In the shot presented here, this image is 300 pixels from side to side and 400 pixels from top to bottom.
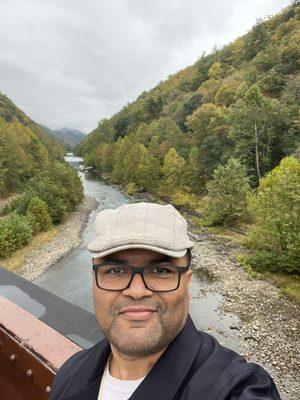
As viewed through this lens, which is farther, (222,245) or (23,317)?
(222,245)

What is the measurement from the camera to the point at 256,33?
69.0 meters

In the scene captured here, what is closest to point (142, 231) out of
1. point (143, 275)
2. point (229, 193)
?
point (143, 275)

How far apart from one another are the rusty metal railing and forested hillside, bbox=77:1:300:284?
17.0 metres

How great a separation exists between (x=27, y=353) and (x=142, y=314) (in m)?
1.06

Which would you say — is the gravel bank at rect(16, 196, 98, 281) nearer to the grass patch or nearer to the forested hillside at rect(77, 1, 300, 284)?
the grass patch

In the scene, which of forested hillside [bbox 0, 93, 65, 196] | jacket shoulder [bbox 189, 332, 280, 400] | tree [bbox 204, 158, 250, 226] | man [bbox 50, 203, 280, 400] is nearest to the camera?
jacket shoulder [bbox 189, 332, 280, 400]

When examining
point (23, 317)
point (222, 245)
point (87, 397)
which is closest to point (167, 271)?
Answer: point (87, 397)

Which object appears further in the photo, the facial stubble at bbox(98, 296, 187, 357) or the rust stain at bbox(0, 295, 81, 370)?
the rust stain at bbox(0, 295, 81, 370)

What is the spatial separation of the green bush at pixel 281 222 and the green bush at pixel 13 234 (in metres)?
16.8

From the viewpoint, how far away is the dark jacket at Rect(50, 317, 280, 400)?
1.17 metres

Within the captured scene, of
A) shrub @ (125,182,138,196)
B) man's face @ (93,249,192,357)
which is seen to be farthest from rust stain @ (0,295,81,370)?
shrub @ (125,182,138,196)

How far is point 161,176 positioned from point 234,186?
70.8ft

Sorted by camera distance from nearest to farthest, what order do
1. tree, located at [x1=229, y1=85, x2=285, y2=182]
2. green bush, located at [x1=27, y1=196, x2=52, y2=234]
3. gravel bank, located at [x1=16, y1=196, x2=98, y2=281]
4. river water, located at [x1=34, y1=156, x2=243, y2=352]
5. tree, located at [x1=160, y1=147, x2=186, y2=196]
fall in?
river water, located at [x1=34, y1=156, x2=243, y2=352]
gravel bank, located at [x1=16, y1=196, x2=98, y2=281]
green bush, located at [x1=27, y1=196, x2=52, y2=234]
tree, located at [x1=229, y1=85, x2=285, y2=182]
tree, located at [x1=160, y1=147, x2=186, y2=196]

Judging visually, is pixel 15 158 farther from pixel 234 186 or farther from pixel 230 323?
pixel 230 323
